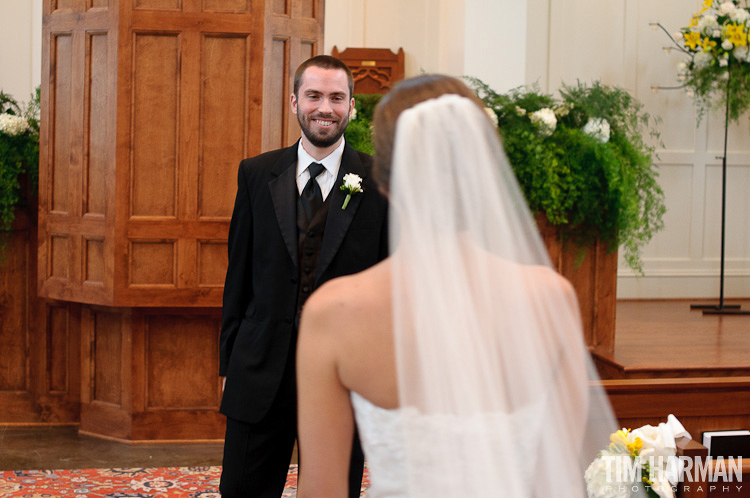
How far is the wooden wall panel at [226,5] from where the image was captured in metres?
4.97

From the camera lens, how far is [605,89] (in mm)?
5910

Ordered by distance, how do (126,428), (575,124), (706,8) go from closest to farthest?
(126,428), (575,124), (706,8)

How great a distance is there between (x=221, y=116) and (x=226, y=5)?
0.66m

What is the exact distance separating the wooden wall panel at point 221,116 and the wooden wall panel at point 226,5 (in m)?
0.16

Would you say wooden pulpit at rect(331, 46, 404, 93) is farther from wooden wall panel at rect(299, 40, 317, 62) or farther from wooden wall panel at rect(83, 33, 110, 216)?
wooden wall panel at rect(83, 33, 110, 216)

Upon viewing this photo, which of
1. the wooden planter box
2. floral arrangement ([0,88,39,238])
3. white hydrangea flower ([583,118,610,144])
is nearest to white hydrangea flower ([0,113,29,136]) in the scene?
floral arrangement ([0,88,39,238])

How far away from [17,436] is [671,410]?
157 inches

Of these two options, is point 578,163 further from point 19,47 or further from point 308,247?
point 19,47

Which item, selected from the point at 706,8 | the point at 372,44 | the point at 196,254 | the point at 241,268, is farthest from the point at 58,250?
the point at 706,8

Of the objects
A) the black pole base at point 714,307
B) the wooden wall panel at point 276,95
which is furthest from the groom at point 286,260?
the black pole base at point 714,307

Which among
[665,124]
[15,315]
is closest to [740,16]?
[665,124]

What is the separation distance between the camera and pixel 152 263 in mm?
5035

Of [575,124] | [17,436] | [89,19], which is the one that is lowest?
[17,436]

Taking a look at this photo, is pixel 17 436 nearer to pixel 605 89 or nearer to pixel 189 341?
pixel 189 341
